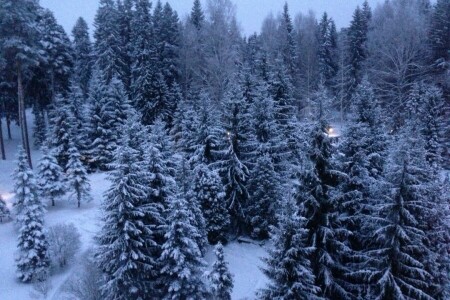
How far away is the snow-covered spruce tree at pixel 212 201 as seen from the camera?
27.2 m

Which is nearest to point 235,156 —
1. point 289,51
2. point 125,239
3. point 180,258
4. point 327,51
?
point 180,258

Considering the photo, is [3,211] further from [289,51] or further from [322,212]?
[289,51]

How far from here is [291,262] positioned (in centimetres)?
1495

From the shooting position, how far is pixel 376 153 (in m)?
22.0

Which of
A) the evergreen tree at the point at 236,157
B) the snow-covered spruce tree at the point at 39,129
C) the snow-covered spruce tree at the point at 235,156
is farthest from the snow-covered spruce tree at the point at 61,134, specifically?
the evergreen tree at the point at 236,157

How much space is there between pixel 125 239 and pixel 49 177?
14219 mm

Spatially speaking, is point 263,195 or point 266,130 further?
point 266,130

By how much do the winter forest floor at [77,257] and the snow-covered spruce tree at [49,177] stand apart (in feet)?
5.05

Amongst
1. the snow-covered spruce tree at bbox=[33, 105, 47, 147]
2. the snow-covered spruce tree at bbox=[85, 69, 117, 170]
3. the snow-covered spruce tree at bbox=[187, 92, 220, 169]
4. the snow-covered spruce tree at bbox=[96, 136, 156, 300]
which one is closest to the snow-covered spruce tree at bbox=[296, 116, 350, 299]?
the snow-covered spruce tree at bbox=[96, 136, 156, 300]

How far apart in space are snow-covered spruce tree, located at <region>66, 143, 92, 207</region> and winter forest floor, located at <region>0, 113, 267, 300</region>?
1.03 m

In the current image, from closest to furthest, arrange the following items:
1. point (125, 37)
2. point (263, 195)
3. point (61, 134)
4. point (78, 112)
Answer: point (263, 195) < point (61, 134) < point (78, 112) < point (125, 37)

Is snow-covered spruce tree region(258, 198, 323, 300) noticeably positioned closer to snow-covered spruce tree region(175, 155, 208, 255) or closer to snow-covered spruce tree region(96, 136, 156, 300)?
snow-covered spruce tree region(96, 136, 156, 300)

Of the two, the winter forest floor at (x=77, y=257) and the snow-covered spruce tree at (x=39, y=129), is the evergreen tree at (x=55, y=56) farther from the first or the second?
the winter forest floor at (x=77, y=257)

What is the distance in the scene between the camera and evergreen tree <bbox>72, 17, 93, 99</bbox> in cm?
5459
